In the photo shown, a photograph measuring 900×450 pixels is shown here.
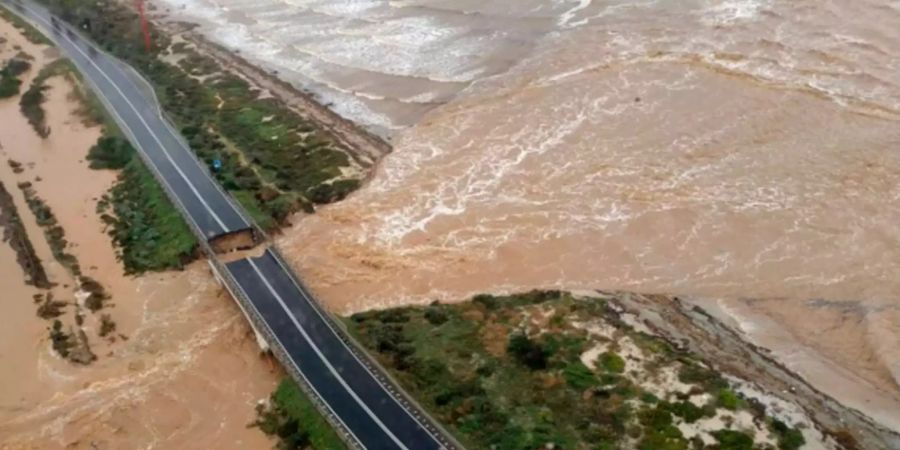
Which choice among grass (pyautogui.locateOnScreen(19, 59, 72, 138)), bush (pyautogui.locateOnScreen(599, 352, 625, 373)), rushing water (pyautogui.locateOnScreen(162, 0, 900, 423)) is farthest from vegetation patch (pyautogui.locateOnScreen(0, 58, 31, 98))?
bush (pyautogui.locateOnScreen(599, 352, 625, 373))

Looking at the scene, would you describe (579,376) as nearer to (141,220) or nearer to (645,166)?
(645,166)

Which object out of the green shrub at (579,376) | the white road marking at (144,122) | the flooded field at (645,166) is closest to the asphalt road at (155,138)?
the white road marking at (144,122)

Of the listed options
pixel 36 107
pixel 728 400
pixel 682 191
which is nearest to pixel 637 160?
pixel 682 191

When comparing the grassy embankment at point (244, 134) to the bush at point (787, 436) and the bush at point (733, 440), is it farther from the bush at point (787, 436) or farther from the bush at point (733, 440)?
the bush at point (787, 436)

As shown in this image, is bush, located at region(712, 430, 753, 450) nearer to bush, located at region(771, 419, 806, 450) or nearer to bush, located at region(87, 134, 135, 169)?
bush, located at region(771, 419, 806, 450)

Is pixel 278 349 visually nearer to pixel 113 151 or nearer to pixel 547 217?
pixel 547 217
